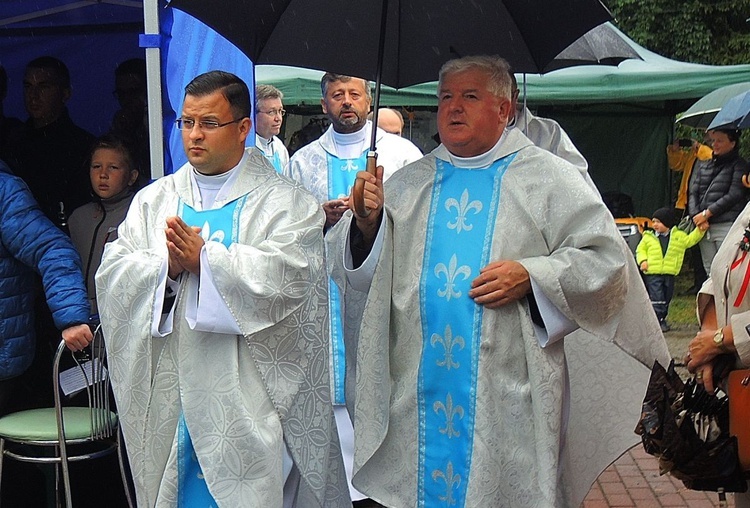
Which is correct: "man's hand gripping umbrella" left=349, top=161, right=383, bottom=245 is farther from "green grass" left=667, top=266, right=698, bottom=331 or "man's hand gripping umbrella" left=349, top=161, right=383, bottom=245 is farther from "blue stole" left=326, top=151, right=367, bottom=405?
"green grass" left=667, top=266, right=698, bottom=331

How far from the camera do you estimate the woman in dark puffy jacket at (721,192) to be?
10.3 metres

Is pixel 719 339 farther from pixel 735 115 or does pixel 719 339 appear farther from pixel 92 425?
pixel 735 115

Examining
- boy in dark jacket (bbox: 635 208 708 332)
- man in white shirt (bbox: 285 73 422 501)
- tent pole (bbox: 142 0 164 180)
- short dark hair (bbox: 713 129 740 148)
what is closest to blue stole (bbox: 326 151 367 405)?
A: man in white shirt (bbox: 285 73 422 501)

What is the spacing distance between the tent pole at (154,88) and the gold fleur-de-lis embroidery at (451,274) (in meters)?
1.34

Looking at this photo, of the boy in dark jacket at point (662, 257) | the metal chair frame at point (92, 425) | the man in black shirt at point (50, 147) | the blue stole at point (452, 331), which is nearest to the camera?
the blue stole at point (452, 331)

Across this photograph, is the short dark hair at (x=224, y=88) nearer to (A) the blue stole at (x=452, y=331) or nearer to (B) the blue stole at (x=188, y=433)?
(B) the blue stole at (x=188, y=433)

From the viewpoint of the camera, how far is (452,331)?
3588 mm

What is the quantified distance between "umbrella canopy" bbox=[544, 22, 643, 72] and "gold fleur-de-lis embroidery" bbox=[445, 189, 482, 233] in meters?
2.11

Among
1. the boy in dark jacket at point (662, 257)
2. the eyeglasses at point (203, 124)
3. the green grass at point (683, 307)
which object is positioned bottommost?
the green grass at point (683, 307)

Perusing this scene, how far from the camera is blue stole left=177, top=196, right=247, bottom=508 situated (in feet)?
12.0

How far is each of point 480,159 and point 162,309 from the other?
3.89 ft

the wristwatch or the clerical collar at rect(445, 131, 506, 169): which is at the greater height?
the clerical collar at rect(445, 131, 506, 169)

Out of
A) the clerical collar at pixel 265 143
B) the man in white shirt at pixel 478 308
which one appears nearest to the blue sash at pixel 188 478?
the man in white shirt at pixel 478 308

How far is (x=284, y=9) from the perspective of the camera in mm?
4238
